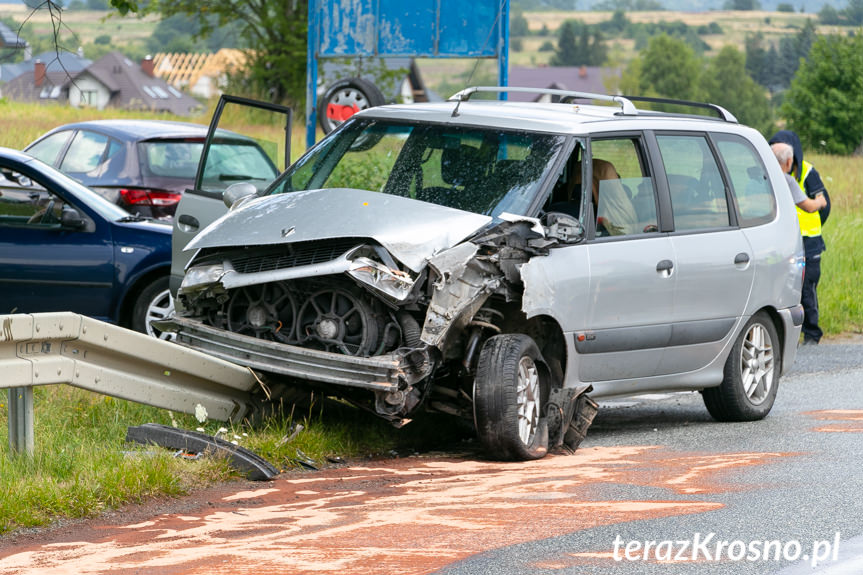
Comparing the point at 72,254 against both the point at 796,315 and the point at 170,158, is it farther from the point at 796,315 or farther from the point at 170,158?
the point at 796,315

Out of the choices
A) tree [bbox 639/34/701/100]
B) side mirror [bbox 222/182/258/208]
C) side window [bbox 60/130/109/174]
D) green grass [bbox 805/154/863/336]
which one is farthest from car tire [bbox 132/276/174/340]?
tree [bbox 639/34/701/100]

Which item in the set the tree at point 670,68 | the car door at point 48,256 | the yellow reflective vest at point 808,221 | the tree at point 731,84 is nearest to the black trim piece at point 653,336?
the car door at point 48,256

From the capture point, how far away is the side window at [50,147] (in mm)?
15141

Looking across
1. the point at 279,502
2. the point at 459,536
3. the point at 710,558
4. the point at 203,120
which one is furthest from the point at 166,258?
the point at 203,120

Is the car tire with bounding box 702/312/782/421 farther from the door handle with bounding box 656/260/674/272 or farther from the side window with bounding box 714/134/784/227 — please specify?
the door handle with bounding box 656/260/674/272

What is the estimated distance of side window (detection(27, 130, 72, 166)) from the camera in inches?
596

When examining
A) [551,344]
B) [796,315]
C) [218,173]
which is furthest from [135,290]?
[796,315]

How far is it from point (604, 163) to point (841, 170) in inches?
1075

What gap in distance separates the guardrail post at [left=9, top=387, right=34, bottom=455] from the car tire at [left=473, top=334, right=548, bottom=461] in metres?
2.30

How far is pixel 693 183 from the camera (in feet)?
28.3

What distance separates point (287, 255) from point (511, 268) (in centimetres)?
122

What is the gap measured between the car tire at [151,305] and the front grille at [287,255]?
126 inches

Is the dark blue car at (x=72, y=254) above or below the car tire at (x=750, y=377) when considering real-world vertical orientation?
above

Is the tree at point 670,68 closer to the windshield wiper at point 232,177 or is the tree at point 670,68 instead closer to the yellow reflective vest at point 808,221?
the yellow reflective vest at point 808,221
